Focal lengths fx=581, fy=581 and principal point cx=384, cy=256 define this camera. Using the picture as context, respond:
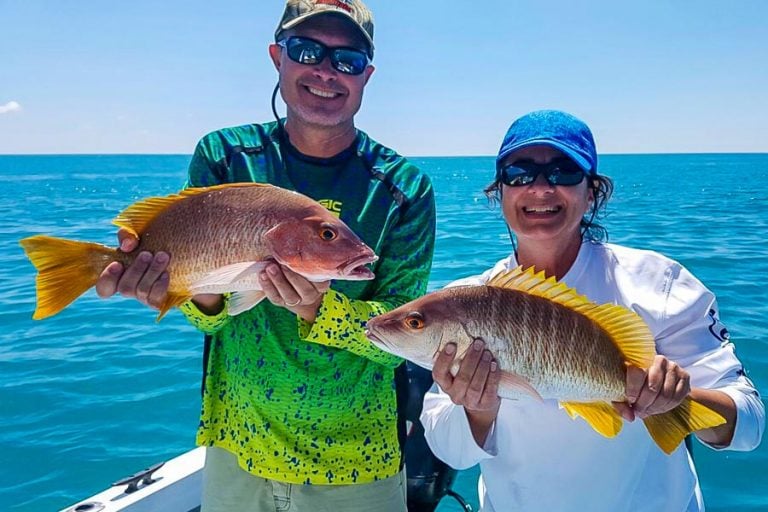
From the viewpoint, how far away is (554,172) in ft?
7.55

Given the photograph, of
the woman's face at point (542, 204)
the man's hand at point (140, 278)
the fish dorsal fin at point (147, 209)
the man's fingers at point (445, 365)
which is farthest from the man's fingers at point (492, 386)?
the man's hand at point (140, 278)

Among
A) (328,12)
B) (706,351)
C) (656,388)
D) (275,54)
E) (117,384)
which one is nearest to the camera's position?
(656,388)

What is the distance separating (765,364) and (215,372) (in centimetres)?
701

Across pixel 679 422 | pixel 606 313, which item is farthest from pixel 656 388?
pixel 606 313

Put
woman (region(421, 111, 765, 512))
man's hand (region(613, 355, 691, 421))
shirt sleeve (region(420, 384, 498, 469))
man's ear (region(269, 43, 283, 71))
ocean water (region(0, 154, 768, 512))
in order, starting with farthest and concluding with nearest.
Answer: ocean water (region(0, 154, 768, 512)), man's ear (region(269, 43, 283, 71)), shirt sleeve (region(420, 384, 498, 469)), woman (region(421, 111, 765, 512)), man's hand (region(613, 355, 691, 421))

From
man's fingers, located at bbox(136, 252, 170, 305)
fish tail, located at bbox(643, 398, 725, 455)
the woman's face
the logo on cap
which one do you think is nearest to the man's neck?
the logo on cap

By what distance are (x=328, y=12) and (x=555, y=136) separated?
1059 millimetres

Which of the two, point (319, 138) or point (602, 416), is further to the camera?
point (319, 138)

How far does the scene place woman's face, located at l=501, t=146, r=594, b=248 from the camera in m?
2.30

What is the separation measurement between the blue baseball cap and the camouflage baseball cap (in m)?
0.72

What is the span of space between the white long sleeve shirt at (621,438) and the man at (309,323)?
43 centimetres

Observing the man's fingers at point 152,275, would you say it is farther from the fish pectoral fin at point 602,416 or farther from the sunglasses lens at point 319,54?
the fish pectoral fin at point 602,416

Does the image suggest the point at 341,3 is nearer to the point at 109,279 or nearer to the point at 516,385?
the point at 109,279

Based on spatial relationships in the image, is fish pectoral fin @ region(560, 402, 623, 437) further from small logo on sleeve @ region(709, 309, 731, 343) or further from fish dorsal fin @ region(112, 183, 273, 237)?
fish dorsal fin @ region(112, 183, 273, 237)
